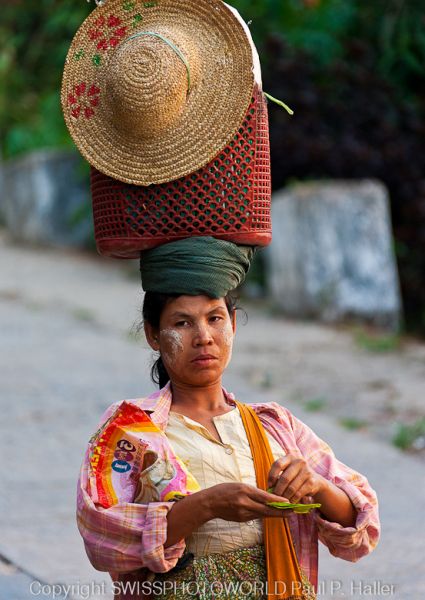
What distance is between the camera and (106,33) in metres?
A: 2.89

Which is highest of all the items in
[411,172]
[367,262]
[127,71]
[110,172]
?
[411,172]

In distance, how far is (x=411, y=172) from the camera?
976cm

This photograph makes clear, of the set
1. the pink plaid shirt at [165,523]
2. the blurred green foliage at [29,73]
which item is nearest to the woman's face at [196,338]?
the pink plaid shirt at [165,523]

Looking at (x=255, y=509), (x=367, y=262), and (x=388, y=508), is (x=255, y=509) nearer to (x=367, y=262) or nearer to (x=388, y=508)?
(x=388, y=508)

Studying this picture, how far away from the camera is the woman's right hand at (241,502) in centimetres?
243

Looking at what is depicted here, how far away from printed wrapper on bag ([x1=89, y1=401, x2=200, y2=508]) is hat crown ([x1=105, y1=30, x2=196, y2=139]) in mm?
738

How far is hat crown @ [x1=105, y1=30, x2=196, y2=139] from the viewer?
2762 mm

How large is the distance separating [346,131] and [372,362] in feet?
9.86

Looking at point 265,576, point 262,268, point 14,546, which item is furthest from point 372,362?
point 265,576

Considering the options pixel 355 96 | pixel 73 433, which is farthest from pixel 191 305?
pixel 355 96

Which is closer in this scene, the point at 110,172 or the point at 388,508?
the point at 110,172

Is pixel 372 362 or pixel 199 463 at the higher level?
pixel 372 362

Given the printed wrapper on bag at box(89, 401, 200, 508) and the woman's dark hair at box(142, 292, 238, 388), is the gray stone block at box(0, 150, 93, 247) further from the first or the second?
the printed wrapper on bag at box(89, 401, 200, 508)

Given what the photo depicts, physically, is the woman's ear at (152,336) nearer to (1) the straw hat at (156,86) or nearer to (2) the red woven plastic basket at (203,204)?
(2) the red woven plastic basket at (203,204)
